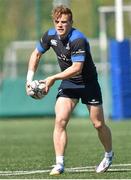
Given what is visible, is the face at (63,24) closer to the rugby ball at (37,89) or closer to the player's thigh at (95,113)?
the rugby ball at (37,89)

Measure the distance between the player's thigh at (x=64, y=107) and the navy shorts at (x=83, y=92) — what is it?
0.20ft

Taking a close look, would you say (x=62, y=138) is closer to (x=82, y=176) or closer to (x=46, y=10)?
(x=82, y=176)

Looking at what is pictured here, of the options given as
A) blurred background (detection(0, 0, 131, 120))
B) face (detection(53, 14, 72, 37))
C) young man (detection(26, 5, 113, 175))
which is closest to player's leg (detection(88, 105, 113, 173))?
young man (detection(26, 5, 113, 175))

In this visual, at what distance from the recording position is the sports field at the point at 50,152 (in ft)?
34.2

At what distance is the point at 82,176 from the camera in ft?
32.6

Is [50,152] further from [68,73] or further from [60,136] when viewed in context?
[68,73]

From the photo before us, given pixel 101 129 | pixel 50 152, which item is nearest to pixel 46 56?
pixel 50 152

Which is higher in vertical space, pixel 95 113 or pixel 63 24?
pixel 63 24

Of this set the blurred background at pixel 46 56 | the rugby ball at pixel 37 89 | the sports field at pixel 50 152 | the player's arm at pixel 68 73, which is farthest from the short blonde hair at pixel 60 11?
the blurred background at pixel 46 56

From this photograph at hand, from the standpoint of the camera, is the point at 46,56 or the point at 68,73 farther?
the point at 46,56

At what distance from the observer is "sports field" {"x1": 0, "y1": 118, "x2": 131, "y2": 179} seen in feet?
34.2

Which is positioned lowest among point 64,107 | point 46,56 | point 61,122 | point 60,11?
point 46,56

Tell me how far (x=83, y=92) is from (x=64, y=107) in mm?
343

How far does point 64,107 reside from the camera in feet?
34.0
